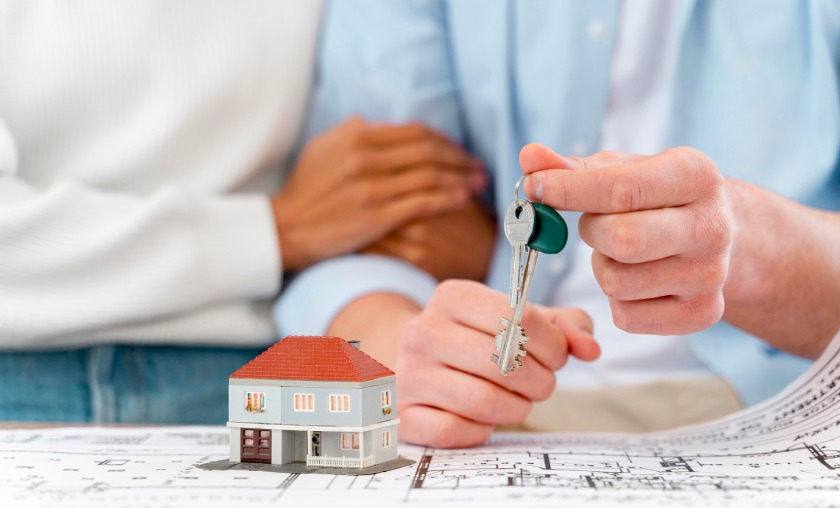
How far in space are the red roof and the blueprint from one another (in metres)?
0.06

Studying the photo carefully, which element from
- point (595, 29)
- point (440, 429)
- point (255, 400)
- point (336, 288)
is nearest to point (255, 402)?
point (255, 400)

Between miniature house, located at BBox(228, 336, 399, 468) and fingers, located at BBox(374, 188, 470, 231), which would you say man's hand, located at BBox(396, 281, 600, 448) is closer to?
miniature house, located at BBox(228, 336, 399, 468)

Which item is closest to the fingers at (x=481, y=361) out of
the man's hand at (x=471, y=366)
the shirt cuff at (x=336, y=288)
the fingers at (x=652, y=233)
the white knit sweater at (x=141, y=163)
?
the man's hand at (x=471, y=366)

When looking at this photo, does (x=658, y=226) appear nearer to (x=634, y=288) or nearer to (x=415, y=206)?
(x=634, y=288)

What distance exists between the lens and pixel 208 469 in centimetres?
53

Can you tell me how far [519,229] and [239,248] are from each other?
477mm

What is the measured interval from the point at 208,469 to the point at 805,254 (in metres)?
0.51

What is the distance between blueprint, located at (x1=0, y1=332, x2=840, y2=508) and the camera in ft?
1.46

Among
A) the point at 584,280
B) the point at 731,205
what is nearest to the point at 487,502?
the point at 731,205

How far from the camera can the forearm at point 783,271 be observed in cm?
66

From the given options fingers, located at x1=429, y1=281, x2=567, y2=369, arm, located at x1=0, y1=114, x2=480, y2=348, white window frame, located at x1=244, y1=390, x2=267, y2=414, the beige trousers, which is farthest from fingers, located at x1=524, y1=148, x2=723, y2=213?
arm, located at x1=0, y1=114, x2=480, y2=348

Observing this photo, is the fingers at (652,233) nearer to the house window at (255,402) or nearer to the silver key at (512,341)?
the silver key at (512,341)

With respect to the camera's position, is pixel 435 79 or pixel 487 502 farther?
pixel 435 79

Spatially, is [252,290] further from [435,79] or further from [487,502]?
[487,502]
